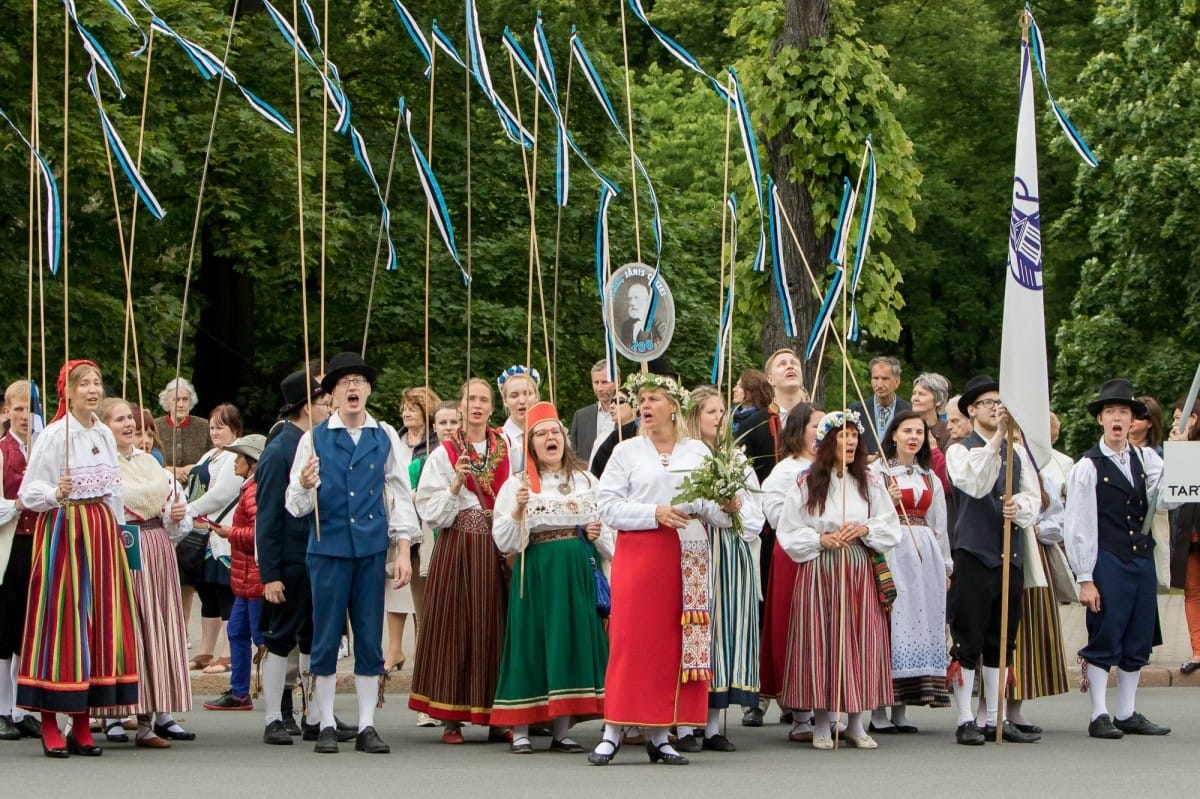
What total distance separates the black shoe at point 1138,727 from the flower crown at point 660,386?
3.16 meters

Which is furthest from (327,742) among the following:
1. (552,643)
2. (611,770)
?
(611,770)

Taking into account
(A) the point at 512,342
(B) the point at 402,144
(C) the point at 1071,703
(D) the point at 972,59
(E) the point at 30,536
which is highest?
(D) the point at 972,59

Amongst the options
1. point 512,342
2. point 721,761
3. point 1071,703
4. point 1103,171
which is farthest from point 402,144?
point 721,761

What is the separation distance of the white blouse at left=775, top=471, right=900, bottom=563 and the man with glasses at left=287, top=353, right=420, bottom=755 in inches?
77.9

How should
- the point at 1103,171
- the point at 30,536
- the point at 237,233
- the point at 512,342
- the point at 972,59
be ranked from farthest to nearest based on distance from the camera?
Result: the point at 972,59 → the point at 1103,171 → the point at 512,342 → the point at 237,233 → the point at 30,536

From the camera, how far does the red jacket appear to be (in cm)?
1255

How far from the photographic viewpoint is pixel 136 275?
→ 24.3 m

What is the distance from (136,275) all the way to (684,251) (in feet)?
22.7

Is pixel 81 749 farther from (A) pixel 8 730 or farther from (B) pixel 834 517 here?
(B) pixel 834 517

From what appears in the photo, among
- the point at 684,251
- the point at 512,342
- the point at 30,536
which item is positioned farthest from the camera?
the point at 684,251

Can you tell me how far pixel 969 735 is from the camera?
1124 centimetres

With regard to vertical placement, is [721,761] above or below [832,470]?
below

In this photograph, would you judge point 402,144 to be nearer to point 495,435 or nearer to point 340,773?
point 495,435

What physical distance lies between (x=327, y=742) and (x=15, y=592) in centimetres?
184
